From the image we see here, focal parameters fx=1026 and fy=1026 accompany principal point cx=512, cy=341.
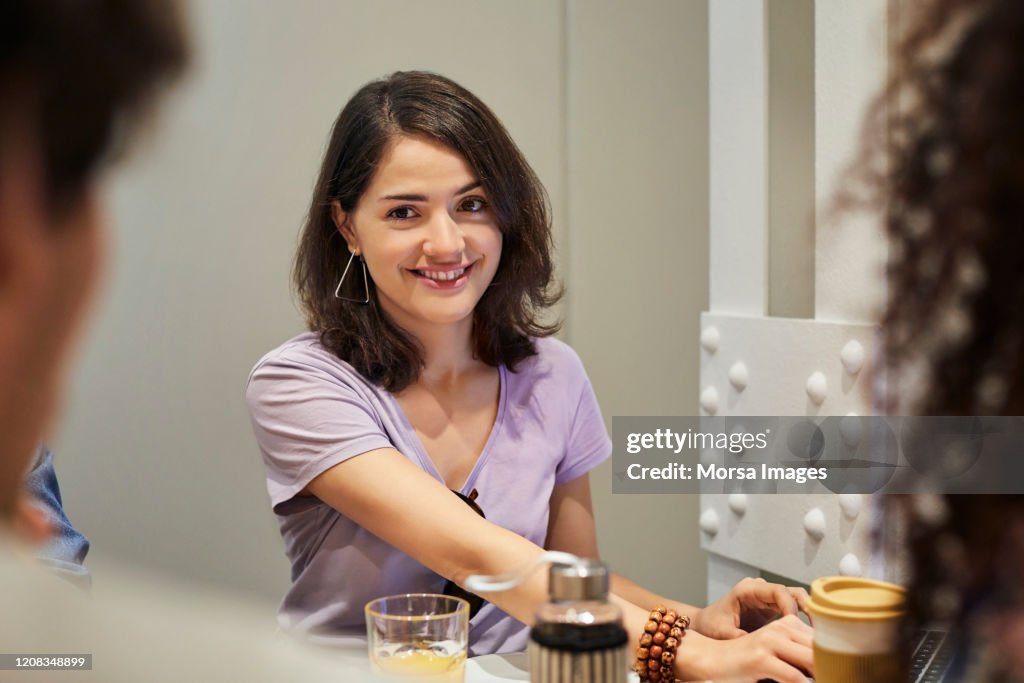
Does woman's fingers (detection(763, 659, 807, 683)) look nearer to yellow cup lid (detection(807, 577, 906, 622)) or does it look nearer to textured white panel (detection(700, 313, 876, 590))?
yellow cup lid (detection(807, 577, 906, 622))

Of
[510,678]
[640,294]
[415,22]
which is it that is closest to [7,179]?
[510,678]

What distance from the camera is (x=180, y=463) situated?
2.26 meters

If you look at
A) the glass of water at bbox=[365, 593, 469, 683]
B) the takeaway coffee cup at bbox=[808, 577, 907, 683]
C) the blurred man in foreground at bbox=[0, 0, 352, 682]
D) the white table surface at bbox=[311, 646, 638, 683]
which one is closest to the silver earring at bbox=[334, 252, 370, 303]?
the white table surface at bbox=[311, 646, 638, 683]

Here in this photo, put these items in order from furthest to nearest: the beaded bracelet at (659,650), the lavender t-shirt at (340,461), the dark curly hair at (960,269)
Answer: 1. the lavender t-shirt at (340,461)
2. the beaded bracelet at (659,650)
3. the dark curly hair at (960,269)

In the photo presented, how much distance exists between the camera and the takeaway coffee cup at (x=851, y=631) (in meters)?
0.81

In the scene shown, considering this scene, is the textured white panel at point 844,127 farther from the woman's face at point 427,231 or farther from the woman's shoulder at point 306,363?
the woman's shoulder at point 306,363

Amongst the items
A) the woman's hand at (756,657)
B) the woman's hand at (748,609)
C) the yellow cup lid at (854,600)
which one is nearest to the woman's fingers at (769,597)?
the woman's hand at (748,609)

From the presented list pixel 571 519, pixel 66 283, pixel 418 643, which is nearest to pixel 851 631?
pixel 418 643

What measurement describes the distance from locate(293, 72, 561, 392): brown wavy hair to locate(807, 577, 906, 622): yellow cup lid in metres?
0.81

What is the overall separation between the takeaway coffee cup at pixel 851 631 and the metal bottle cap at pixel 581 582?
0.87 ft

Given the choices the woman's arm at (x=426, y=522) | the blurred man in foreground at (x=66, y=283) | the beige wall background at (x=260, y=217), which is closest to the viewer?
the blurred man in foreground at (x=66, y=283)

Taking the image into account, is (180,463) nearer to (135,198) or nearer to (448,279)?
(135,198)

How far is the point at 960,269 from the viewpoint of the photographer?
1.33 ft

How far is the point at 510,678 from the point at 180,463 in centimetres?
133
